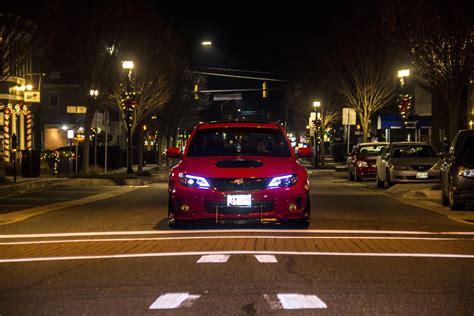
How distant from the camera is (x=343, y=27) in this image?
45.6 metres

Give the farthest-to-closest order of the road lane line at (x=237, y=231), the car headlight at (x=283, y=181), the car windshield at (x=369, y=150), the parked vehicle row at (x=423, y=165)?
the car windshield at (x=369, y=150)
the parked vehicle row at (x=423, y=165)
the road lane line at (x=237, y=231)
the car headlight at (x=283, y=181)

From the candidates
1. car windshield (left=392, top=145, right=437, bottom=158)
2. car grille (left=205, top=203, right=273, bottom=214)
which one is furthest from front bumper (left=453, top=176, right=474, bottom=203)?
car windshield (left=392, top=145, right=437, bottom=158)

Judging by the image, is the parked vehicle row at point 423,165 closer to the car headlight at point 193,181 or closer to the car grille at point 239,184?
the car grille at point 239,184

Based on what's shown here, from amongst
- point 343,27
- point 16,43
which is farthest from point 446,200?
point 343,27

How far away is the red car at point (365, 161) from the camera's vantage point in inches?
1259

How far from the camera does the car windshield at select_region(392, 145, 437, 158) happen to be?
84.3 ft

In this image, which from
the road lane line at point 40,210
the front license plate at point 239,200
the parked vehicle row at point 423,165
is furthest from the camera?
the parked vehicle row at point 423,165

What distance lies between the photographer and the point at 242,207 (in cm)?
1156

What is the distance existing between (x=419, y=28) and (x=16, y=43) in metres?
13.7

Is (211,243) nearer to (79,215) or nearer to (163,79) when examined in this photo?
(79,215)

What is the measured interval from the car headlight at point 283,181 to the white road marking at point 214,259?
239 cm

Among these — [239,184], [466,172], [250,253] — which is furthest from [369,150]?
[250,253]

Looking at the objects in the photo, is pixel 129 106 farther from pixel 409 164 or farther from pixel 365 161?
pixel 409 164

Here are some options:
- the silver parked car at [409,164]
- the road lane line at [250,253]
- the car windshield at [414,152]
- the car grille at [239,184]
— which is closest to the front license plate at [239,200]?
the car grille at [239,184]
